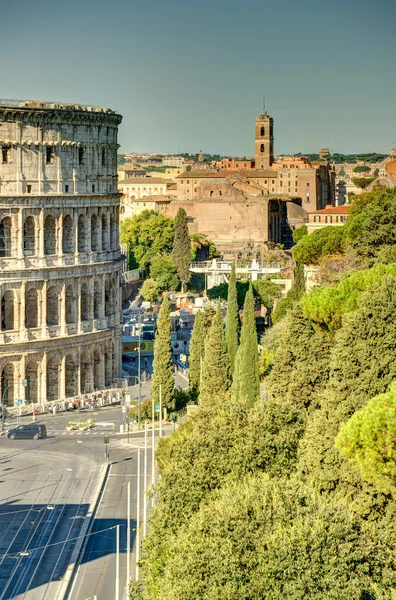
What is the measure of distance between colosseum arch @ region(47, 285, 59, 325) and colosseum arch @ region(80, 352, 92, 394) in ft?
9.32

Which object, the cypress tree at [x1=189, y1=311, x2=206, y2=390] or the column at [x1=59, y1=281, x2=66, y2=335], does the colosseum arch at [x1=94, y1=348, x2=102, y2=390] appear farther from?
the cypress tree at [x1=189, y1=311, x2=206, y2=390]

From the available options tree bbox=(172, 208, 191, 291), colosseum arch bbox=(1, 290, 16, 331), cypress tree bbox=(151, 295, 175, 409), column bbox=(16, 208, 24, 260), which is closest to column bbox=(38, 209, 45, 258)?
column bbox=(16, 208, 24, 260)

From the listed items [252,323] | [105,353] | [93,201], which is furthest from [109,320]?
[252,323]

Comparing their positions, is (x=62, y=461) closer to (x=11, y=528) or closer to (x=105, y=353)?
(x=11, y=528)

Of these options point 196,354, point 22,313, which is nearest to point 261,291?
point 196,354

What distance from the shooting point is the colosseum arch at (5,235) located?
71.9 metres

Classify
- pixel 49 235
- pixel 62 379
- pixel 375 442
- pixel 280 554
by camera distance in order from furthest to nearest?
pixel 62 379
pixel 49 235
pixel 375 442
pixel 280 554

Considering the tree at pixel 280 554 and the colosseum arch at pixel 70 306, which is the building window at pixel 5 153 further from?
the tree at pixel 280 554

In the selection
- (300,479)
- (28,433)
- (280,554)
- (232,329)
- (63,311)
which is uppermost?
(63,311)

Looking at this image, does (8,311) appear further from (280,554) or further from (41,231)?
(280,554)

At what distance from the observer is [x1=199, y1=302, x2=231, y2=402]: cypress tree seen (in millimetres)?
62688

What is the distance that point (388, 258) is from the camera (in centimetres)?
5950

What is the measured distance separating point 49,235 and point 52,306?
365cm

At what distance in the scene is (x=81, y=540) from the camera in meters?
46.8
